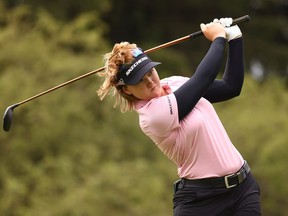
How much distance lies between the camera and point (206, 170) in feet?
14.8

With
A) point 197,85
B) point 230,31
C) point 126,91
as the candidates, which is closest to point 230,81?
point 230,31

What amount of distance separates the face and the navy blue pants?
0.50 meters

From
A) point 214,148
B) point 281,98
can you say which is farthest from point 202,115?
point 281,98

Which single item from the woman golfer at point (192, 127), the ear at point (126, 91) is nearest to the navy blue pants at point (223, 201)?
the woman golfer at point (192, 127)

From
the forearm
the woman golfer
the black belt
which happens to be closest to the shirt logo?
the woman golfer

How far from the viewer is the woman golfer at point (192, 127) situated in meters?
4.43

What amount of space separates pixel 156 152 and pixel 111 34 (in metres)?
7.59

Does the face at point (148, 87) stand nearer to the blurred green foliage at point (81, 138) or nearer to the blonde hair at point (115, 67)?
the blonde hair at point (115, 67)

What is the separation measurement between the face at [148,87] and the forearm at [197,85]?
14 cm

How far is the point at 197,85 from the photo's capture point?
4.39 metres

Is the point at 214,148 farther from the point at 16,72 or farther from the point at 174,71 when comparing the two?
the point at 174,71

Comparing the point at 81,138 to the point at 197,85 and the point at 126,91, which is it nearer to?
the point at 126,91

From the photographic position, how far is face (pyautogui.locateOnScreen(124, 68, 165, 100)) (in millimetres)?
4512

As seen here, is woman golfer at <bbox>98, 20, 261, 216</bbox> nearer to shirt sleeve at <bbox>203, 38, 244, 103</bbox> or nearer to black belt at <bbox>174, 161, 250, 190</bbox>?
black belt at <bbox>174, 161, 250, 190</bbox>
